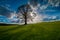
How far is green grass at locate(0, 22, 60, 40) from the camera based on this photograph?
6375 millimetres

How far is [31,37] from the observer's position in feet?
20.9

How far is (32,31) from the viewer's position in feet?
21.5

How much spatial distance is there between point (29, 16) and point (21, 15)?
35 centimetres

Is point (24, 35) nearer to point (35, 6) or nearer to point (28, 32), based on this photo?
point (28, 32)

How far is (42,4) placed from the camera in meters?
6.91

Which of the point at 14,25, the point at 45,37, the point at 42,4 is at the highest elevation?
the point at 42,4

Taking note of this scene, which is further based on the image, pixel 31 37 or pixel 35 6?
pixel 35 6

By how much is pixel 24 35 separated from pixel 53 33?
1198 millimetres

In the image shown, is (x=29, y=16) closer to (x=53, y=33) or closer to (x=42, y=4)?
(x=42, y=4)

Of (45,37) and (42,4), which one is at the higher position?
(42,4)

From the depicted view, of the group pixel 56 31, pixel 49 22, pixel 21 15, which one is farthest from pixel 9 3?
pixel 56 31

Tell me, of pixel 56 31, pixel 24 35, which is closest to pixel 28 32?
pixel 24 35

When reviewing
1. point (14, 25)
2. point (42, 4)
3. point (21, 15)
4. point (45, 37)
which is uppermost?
point (42, 4)

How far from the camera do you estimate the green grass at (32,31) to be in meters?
6.38
